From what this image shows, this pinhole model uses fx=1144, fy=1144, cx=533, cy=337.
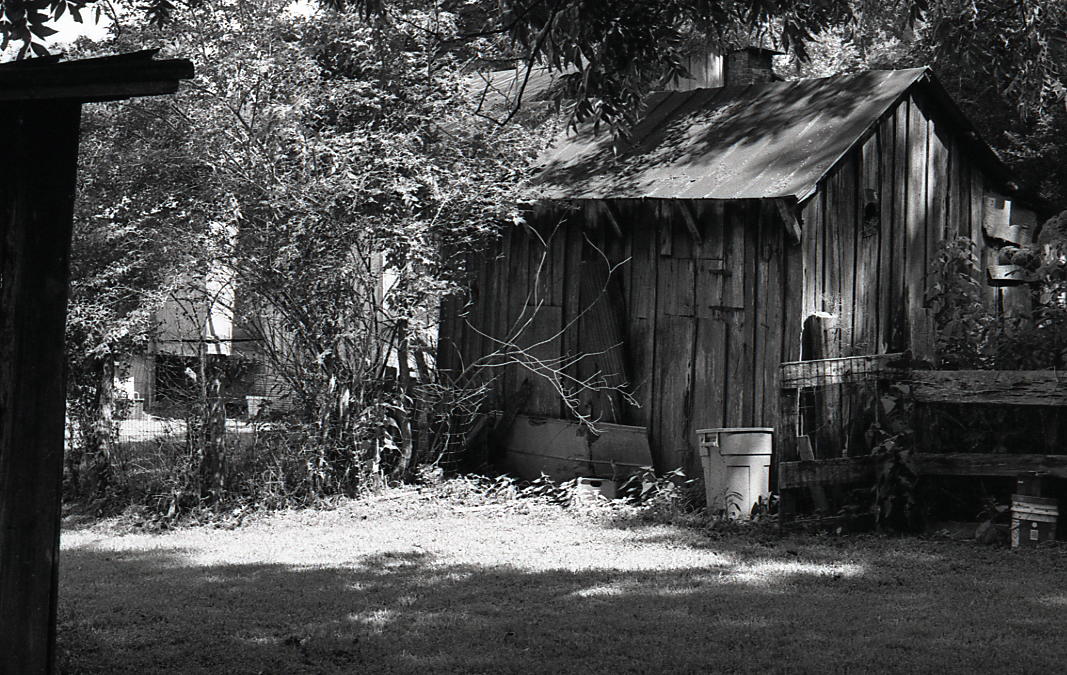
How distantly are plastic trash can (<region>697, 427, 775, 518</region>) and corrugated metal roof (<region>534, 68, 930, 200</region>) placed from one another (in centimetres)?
216

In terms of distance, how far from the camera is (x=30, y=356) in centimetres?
444

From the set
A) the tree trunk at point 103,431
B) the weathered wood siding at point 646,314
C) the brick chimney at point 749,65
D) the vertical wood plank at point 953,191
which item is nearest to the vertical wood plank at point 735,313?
the weathered wood siding at point 646,314

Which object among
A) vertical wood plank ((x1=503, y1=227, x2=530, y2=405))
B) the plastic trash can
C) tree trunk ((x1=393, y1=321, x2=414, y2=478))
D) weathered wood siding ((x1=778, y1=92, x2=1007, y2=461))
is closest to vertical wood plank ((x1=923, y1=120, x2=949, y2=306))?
weathered wood siding ((x1=778, y1=92, x2=1007, y2=461))

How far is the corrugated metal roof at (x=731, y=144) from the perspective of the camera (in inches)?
428

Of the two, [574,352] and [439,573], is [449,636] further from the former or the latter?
[574,352]

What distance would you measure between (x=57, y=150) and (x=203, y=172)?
616cm

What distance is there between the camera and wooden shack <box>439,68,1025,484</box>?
10.8m

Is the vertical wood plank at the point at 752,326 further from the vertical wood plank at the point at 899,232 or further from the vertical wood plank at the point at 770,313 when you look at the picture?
the vertical wood plank at the point at 899,232

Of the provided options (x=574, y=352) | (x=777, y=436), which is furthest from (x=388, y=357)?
(x=777, y=436)

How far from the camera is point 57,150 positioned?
4508mm

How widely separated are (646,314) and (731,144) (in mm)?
1993

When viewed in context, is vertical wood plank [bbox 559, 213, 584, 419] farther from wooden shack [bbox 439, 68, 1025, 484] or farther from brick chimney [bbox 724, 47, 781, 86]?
brick chimney [bbox 724, 47, 781, 86]

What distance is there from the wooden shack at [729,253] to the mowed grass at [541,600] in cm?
162

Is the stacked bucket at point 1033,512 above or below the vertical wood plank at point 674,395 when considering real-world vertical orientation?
below
